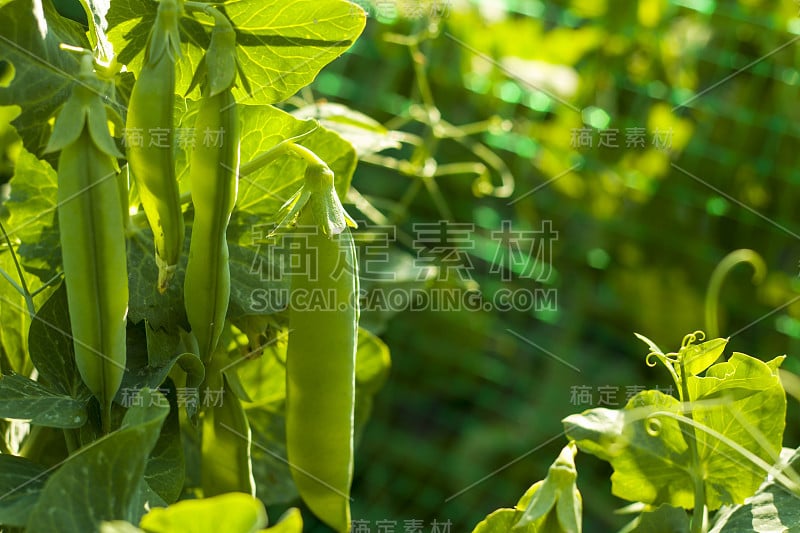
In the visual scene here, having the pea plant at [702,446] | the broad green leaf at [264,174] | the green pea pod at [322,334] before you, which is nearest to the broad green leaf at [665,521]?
the pea plant at [702,446]

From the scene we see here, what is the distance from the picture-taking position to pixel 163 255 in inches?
19.1

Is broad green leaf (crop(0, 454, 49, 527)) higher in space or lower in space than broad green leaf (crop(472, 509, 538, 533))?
higher

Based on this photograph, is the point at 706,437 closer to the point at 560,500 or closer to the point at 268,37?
the point at 560,500

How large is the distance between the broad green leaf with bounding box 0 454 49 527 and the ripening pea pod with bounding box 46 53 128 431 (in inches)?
1.6

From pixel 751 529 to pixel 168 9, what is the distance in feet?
1.36

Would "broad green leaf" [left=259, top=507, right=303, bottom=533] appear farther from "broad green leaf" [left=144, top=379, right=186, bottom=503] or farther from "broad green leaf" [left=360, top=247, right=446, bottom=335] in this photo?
"broad green leaf" [left=360, top=247, right=446, bottom=335]

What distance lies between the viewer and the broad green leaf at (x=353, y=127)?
0.76 m

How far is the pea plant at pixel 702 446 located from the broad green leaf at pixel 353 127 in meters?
0.34

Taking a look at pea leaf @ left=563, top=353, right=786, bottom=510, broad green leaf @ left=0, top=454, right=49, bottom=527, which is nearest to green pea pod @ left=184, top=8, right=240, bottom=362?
broad green leaf @ left=0, top=454, right=49, bottom=527

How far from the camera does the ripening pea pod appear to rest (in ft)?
1.37

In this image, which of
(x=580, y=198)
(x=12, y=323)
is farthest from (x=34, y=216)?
(x=580, y=198)

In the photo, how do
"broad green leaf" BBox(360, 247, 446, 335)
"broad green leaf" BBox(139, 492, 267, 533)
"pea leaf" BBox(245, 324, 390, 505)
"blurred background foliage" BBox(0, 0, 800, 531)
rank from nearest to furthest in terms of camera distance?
"broad green leaf" BBox(139, 492, 267, 533) < "pea leaf" BBox(245, 324, 390, 505) < "broad green leaf" BBox(360, 247, 446, 335) < "blurred background foliage" BBox(0, 0, 800, 531)

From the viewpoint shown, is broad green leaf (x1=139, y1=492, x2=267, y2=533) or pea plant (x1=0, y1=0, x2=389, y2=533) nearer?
broad green leaf (x1=139, y1=492, x2=267, y2=533)

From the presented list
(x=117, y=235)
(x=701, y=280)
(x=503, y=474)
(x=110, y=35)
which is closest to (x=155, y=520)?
(x=117, y=235)
